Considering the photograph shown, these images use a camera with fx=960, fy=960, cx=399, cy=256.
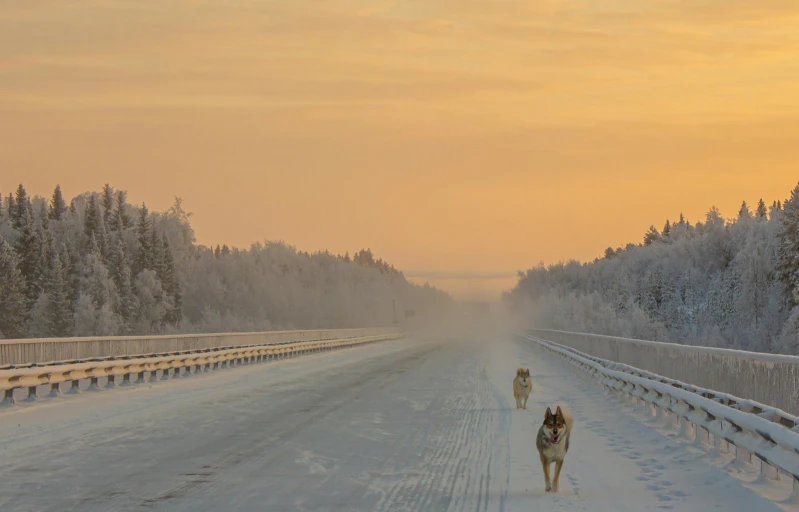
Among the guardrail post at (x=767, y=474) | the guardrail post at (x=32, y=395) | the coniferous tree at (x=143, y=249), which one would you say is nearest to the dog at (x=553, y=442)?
the guardrail post at (x=767, y=474)

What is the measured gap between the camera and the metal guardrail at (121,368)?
20750 mm

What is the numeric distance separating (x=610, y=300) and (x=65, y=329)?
77724mm

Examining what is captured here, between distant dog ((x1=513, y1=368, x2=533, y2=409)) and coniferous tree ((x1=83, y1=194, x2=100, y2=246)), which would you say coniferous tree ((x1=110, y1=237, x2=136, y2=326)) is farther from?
distant dog ((x1=513, y1=368, x2=533, y2=409))

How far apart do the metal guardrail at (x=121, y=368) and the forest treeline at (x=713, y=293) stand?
40082 millimetres

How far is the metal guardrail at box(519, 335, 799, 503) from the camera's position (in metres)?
9.21

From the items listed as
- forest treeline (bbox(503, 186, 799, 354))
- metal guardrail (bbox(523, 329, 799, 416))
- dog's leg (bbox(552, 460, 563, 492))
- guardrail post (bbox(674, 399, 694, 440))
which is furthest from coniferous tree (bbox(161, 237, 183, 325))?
dog's leg (bbox(552, 460, 563, 492))

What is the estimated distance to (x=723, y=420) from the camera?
12.0 metres

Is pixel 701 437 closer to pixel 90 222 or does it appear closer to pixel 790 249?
pixel 790 249

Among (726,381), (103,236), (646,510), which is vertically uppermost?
(103,236)

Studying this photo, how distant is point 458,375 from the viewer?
32156mm

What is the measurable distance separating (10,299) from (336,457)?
82313 mm

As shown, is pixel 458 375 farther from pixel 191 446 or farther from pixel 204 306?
pixel 204 306

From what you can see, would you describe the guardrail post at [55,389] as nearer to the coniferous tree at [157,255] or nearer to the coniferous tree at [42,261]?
the coniferous tree at [42,261]

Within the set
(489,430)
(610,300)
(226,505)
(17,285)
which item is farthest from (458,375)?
(610,300)
